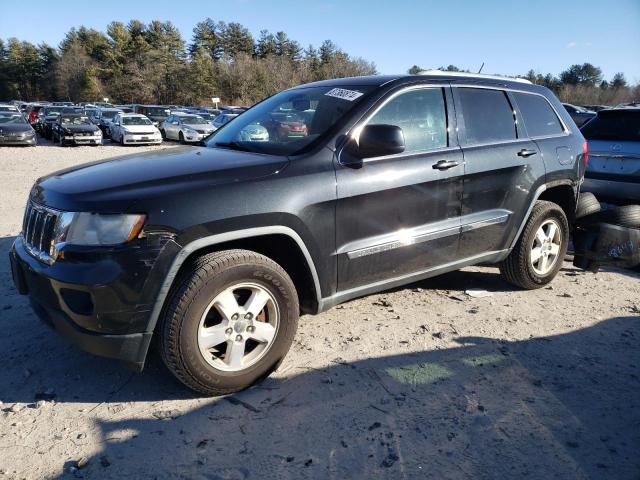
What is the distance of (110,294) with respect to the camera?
239cm

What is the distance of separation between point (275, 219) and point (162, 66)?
2811 inches

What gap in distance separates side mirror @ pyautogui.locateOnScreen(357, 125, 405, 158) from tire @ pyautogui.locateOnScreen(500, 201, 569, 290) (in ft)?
6.23

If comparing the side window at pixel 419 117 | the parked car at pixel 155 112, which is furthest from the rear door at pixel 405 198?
the parked car at pixel 155 112

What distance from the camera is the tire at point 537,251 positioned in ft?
14.1

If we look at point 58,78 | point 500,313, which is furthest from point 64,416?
point 58,78

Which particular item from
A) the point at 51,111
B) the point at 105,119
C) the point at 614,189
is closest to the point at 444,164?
the point at 614,189

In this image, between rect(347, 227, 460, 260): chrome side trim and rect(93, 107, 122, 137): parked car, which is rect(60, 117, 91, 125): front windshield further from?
rect(347, 227, 460, 260): chrome side trim

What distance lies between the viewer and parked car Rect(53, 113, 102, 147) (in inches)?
816

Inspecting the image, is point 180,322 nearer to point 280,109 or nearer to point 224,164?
point 224,164

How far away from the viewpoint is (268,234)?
2.77m

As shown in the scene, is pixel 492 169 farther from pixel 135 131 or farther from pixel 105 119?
pixel 105 119

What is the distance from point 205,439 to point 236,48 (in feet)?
293

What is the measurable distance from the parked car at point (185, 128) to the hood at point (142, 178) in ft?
68.1

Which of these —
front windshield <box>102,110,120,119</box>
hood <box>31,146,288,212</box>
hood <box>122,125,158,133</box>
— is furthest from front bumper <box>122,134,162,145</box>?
hood <box>31,146,288,212</box>
